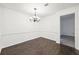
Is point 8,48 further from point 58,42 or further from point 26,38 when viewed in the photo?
point 58,42

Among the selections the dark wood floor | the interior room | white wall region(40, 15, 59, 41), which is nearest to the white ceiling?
the interior room

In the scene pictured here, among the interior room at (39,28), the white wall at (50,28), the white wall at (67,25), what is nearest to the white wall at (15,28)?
the interior room at (39,28)

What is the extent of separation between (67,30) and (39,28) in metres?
0.48

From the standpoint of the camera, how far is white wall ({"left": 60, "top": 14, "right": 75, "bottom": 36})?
56.6 inches

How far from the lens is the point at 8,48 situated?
1428 millimetres

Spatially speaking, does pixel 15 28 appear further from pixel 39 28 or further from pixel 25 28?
pixel 39 28

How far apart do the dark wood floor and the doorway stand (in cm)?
9

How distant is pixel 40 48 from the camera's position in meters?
1.49

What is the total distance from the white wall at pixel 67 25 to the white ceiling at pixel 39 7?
0.58 feet

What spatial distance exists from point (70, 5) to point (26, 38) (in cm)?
91

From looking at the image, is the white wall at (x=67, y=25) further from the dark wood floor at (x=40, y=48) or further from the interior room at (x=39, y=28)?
the dark wood floor at (x=40, y=48)

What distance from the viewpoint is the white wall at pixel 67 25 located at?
144 cm

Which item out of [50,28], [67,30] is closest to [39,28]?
[50,28]
